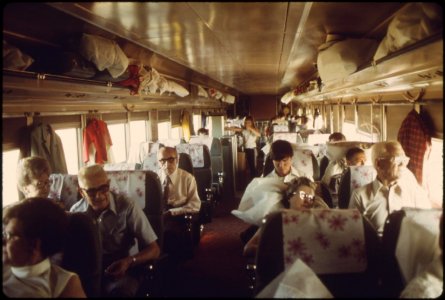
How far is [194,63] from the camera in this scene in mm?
6559

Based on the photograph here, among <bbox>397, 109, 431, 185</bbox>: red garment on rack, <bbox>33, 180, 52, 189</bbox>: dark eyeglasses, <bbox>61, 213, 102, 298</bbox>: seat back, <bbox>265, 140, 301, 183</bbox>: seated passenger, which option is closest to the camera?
<bbox>61, 213, 102, 298</bbox>: seat back

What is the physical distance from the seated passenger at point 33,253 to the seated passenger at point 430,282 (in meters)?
1.52

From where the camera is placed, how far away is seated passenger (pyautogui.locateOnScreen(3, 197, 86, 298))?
73.2 inches

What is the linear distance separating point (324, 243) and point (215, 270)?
319cm

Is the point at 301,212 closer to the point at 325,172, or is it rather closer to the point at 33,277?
the point at 33,277

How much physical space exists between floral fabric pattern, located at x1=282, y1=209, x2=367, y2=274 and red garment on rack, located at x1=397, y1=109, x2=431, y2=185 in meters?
2.19

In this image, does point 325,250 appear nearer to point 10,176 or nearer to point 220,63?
point 10,176

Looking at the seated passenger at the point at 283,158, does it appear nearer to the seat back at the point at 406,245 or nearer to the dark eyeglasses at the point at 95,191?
the dark eyeglasses at the point at 95,191

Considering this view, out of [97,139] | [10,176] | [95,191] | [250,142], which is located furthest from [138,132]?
[95,191]

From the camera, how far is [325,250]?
2.00 m

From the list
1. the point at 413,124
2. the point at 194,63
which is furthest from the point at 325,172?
the point at 194,63

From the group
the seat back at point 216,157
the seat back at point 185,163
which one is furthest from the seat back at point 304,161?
the seat back at point 216,157

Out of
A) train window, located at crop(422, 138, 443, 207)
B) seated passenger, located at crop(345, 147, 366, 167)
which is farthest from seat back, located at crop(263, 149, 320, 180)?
train window, located at crop(422, 138, 443, 207)

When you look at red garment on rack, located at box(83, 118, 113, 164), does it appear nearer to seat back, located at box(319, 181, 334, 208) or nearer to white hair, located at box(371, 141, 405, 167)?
seat back, located at box(319, 181, 334, 208)
